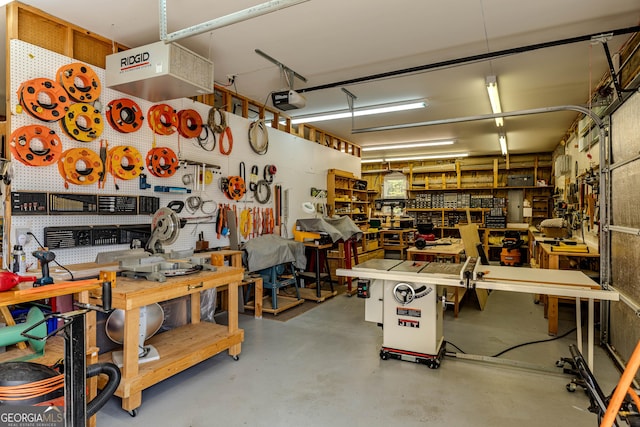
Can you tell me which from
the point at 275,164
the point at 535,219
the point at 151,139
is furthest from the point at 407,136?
the point at 151,139

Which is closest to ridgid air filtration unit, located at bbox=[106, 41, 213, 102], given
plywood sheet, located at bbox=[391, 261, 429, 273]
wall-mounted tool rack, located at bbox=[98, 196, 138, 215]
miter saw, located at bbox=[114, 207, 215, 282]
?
wall-mounted tool rack, located at bbox=[98, 196, 138, 215]

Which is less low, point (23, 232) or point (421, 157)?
point (421, 157)

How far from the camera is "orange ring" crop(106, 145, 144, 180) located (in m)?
3.45

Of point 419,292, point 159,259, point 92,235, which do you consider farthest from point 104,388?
point 419,292

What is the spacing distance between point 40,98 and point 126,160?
0.86 metres

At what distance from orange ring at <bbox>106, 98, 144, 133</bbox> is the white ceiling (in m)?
0.64

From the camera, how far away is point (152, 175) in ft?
12.8

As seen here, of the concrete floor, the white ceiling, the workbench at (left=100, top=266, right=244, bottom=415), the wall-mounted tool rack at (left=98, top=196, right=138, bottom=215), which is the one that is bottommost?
the concrete floor

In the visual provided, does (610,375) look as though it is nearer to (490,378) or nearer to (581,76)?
(490,378)

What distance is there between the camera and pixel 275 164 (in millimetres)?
5852

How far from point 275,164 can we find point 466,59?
10.3 ft

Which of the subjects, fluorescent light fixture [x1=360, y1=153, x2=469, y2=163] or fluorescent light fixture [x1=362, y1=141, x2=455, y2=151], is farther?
fluorescent light fixture [x1=360, y1=153, x2=469, y2=163]

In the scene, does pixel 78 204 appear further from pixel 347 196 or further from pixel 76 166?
pixel 347 196

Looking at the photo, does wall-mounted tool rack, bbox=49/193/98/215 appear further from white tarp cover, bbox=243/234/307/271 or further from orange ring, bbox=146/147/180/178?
white tarp cover, bbox=243/234/307/271
